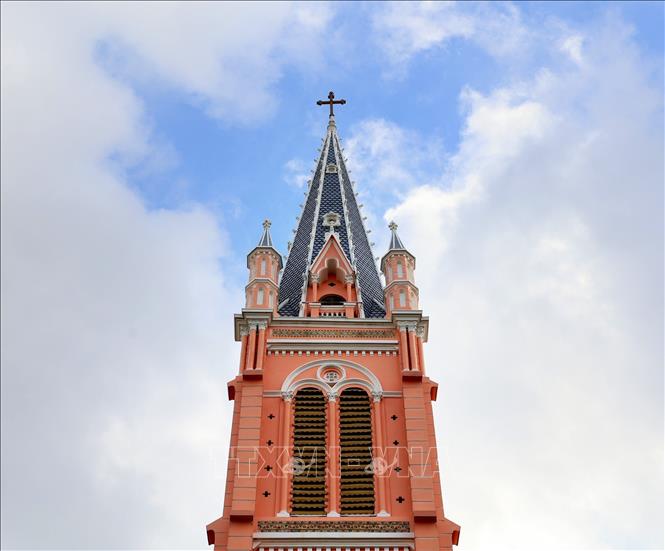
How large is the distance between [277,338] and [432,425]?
16.8 feet

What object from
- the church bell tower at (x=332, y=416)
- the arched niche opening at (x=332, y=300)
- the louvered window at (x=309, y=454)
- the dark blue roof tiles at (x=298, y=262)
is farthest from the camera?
the arched niche opening at (x=332, y=300)

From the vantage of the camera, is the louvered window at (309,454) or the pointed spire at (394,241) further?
the pointed spire at (394,241)

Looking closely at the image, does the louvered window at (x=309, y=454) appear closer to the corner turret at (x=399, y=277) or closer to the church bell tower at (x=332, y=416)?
the church bell tower at (x=332, y=416)

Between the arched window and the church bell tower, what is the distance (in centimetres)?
4

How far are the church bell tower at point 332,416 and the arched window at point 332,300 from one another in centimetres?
4

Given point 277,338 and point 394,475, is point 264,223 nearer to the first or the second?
point 277,338

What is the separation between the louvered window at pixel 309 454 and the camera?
20438mm

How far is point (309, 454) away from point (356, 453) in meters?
1.15

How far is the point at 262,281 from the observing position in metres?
26.2

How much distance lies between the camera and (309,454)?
21.6 metres

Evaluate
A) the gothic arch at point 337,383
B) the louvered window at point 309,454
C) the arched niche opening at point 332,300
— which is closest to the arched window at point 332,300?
the arched niche opening at point 332,300

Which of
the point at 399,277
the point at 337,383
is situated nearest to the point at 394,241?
the point at 399,277

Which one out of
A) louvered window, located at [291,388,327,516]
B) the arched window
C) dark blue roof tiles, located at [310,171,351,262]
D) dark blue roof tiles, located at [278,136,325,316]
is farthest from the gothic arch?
dark blue roof tiles, located at [310,171,351,262]

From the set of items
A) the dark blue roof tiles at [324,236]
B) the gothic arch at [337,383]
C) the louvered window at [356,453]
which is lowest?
the louvered window at [356,453]
